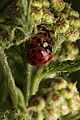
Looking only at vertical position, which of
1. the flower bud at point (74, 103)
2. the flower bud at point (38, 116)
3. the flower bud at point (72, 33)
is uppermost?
the flower bud at point (72, 33)

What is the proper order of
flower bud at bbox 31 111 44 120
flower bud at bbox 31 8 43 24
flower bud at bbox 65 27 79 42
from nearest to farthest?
flower bud at bbox 31 8 43 24, flower bud at bbox 65 27 79 42, flower bud at bbox 31 111 44 120

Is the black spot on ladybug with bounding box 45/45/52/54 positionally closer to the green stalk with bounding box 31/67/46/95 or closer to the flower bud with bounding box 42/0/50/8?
the green stalk with bounding box 31/67/46/95

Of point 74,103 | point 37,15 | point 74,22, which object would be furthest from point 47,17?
point 74,103

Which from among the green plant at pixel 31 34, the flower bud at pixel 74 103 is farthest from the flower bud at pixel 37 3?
the flower bud at pixel 74 103

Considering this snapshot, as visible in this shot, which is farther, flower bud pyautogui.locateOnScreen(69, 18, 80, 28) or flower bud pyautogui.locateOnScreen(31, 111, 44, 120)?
flower bud pyautogui.locateOnScreen(31, 111, 44, 120)

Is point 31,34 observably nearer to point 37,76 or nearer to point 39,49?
point 39,49

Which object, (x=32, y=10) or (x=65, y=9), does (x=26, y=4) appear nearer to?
(x=32, y=10)

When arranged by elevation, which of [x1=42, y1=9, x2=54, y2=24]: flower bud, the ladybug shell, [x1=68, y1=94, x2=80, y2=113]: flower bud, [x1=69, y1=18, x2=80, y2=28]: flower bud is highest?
[x1=42, y1=9, x2=54, y2=24]: flower bud

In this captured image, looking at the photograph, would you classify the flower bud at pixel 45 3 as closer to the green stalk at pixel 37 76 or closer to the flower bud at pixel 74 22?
the flower bud at pixel 74 22

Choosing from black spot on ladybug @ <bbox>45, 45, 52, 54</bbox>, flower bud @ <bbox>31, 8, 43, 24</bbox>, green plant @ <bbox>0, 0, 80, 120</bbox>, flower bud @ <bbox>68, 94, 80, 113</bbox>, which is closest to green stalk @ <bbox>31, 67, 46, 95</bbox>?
green plant @ <bbox>0, 0, 80, 120</bbox>
